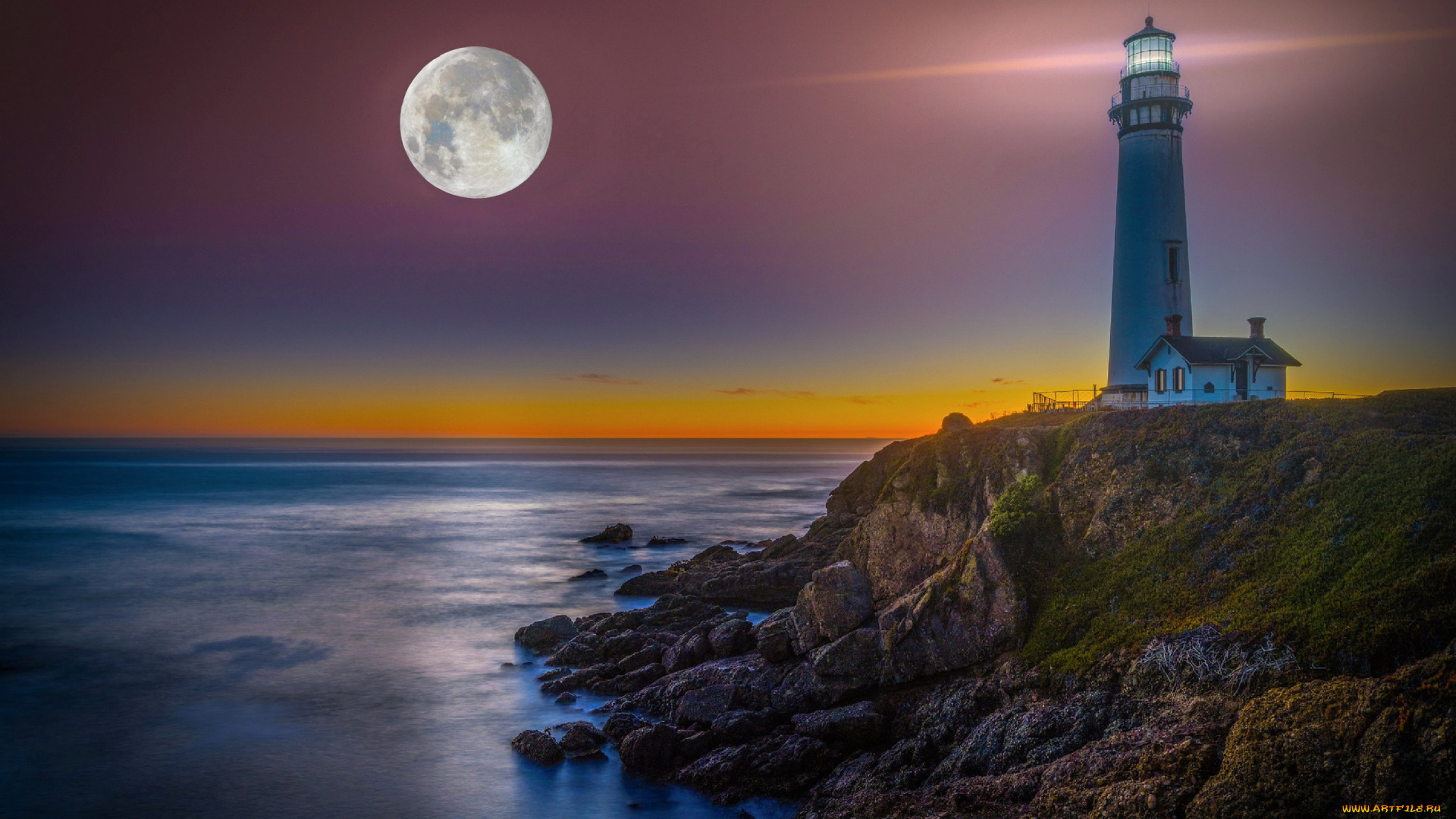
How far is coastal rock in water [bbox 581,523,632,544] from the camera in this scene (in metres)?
53.8

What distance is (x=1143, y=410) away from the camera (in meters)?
20.1

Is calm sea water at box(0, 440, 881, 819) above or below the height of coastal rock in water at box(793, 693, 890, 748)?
below

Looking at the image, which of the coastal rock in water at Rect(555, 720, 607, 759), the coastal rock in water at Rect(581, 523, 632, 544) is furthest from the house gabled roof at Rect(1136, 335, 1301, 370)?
the coastal rock in water at Rect(581, 523, 632, 544)

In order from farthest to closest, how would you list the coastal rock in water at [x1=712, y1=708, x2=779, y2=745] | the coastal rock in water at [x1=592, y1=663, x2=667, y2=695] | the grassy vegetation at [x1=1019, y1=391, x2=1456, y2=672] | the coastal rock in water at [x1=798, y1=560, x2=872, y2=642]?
the coastal rock in water at [x1=592, y1=663, x2=667, y2=695] < the coastal rock in water at [x1=798, y1=560, x2=872, y2=642] < the coastal rock in water at [x1=712, y1=708, x2=779, y2=745] < the grassy vegetation at [x1=1019, y1=391, x2=1456, y2=672]

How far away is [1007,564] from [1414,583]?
22.2ft

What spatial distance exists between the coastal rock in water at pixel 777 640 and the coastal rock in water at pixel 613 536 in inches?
1374

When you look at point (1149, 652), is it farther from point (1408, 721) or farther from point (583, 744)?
point (583, 744)

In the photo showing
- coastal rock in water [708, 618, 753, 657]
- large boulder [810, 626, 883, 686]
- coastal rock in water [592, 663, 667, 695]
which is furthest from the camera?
coastal rock in water [592, 663, 667, 695]

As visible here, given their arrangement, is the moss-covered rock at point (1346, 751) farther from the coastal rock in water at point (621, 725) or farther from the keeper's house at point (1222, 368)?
the keeper's house at point (1222, 368)

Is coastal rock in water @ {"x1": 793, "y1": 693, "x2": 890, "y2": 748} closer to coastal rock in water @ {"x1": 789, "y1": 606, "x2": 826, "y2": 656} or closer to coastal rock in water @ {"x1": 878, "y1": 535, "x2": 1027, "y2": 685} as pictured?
coastal rock in water @ {"x1": 878, "y1": 535, "x2": 1027, "y2": 685}

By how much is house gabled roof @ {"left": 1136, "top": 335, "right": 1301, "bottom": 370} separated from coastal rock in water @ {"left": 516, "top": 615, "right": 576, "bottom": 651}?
24947 millimetres

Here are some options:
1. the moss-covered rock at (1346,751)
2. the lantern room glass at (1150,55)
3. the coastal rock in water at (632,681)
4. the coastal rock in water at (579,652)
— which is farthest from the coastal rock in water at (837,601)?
the lantern room glass at (1150,55)

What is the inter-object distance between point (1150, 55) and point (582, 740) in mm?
35684

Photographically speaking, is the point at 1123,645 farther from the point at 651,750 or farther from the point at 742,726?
the point at 651,750
